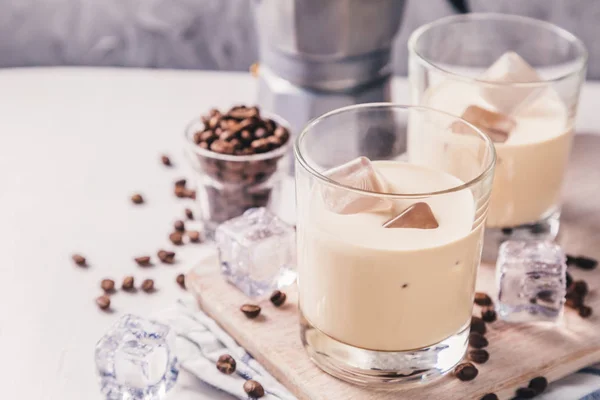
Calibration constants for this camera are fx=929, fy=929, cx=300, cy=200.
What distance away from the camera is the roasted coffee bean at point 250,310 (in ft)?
3.58

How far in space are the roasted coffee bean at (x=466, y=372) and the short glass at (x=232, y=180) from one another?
43cm

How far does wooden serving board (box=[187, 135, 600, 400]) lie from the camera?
99cm

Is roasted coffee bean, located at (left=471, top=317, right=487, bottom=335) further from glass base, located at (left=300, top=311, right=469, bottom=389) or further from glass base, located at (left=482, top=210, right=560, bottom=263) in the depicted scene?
glass base, located at (left=482, top=210, right=560, bottom=263)

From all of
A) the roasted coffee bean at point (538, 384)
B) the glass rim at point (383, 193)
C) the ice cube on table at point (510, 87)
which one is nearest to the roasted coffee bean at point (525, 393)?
the roasted coffee bean at point (538, 384)

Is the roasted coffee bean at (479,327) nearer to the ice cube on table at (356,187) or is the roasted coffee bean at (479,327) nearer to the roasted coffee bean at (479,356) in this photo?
the roasted coffee bean at (479,356)

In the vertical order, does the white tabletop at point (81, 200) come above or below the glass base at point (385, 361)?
below

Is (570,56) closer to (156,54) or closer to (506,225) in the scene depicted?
(506,225)

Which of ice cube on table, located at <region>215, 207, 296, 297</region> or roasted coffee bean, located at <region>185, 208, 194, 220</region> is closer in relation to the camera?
ice cube on table, located at <region>215, 207, 296, 297</region>

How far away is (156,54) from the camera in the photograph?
191cm

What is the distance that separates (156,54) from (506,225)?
945 millimetres

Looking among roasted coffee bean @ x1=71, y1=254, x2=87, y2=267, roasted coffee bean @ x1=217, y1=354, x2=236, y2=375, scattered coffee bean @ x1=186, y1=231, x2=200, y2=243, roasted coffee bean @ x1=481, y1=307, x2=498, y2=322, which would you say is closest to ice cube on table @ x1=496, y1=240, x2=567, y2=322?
roasted coffee bean @ x1=481, y1=307, x2=498, y2=322

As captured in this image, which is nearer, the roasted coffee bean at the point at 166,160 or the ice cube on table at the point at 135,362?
the ice cube on table at the point at 135,362

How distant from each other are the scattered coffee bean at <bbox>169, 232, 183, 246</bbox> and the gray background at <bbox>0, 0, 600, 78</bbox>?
69 cm

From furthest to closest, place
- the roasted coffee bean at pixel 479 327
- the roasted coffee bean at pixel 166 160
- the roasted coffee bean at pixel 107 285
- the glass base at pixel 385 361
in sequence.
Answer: the roasted coffee bean at pixel 166 160 < the roasted coffee bean at pixel 107 285 < the roasted coffee bean at pixel 479 327 < the glass base at pixel 385 361
